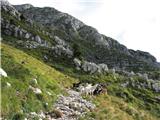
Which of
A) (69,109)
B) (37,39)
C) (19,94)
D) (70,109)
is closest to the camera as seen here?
(19,94)

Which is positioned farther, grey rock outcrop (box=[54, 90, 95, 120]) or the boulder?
the boulder

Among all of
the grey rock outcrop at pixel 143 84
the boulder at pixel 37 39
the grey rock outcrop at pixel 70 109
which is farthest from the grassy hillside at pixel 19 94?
the boulder at pixel 37 39

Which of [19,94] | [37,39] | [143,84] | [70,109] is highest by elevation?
[19,94]

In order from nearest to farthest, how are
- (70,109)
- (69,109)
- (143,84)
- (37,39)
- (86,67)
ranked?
1. (69,109)
2. (70,109)
3. (86,67)
4. (143,84)
5. (37,39)

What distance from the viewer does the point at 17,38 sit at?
6594 inches

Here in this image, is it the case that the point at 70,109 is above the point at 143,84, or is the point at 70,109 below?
above

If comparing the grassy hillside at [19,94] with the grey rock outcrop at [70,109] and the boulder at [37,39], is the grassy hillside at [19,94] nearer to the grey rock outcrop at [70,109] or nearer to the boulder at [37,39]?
the grey rock outcrop at [70,109]

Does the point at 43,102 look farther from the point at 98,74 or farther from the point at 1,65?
the point at 98,74

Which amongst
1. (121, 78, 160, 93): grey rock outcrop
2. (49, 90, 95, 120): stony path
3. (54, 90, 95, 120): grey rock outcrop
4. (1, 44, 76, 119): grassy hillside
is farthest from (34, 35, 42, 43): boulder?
(54, 90, 95, 120): grey rock outcrop

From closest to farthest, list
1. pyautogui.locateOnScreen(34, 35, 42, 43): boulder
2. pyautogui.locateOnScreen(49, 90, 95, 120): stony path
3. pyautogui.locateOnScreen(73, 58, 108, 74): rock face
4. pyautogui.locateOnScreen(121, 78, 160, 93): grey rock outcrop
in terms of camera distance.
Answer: pyautogui.locateOnScreen(49, 90, 95, 120): stony path → pyautogui.locateOnScreen(73, 58, 108, 74): rock face → pyautogui.locateOnScreen(121, 78, 160, 93): grey rock outcrop → pyautogui.locateOnScreen(34, 35, 42, 43): boulder

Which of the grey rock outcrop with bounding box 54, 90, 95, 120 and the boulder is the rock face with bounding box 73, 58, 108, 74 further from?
the grey rock outcrop with bounding box 54, 90, 95, 120

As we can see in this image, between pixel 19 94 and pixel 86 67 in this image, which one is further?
pixel 86 67

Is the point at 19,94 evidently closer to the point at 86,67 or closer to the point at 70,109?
the point at 70,109

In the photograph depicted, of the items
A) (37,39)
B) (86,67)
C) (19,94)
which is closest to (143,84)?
(86,67)
